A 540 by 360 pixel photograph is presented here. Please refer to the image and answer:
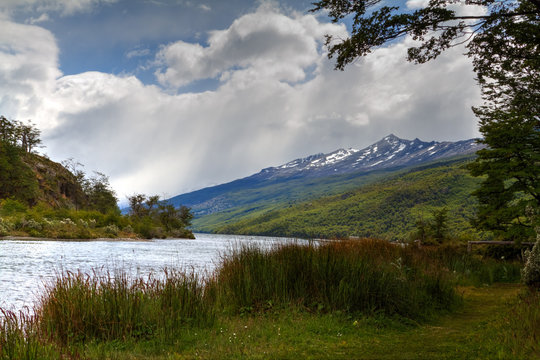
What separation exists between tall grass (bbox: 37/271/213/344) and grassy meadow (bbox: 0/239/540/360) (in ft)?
0.07

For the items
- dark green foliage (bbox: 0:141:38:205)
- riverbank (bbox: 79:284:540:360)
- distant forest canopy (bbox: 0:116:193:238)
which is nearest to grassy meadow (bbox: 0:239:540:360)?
riverbank (bbox: 79:284:540:360)

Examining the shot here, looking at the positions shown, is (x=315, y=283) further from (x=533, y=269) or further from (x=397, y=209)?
(x=397, y=209)

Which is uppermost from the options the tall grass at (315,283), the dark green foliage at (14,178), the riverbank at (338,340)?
the dark green foliage at (14,178)

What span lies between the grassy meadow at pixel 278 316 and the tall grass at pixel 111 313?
2cm

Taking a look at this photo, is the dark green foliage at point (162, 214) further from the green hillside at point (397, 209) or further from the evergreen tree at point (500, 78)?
the evergreen tree at point (500, 78)

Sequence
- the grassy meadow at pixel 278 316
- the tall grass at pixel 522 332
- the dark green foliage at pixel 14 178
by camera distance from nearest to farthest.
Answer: the tall grass at pixel 522 332 → the grassy meadow at pixel 278 316 → the dark green foliage at pixel 14 178

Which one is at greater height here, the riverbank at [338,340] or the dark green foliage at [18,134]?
the dark green foliage at [18,134]

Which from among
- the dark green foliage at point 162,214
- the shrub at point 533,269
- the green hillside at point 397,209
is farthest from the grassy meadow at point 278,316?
the green hillside at point 397,209

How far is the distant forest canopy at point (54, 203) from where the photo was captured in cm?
5072

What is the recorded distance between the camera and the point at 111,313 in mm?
7289

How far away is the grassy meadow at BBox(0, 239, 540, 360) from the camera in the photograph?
19.5ft

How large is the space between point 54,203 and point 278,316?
75131 millimetres

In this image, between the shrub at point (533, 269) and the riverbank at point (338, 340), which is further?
the shrub at point (533, 269)

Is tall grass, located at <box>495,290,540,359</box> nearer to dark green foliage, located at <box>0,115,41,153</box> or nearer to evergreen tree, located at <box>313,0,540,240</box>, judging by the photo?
evergreen tree, located at <box>313,0,540,240</box>
